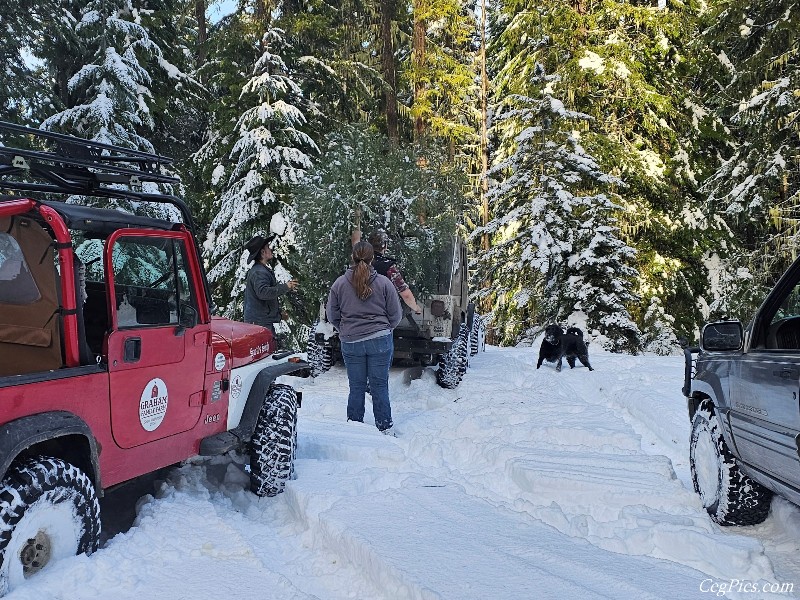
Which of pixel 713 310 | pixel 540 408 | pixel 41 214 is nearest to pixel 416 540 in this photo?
pixel 41 214

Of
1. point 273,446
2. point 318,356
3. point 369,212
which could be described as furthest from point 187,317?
point 369,212

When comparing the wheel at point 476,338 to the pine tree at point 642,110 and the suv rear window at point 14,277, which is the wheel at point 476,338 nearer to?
the pine tree at point 642,110

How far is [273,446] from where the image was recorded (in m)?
4.57

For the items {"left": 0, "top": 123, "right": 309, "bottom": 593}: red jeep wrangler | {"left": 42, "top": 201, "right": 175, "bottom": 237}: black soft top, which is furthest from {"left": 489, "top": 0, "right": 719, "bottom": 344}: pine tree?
{"left": 42, "top": 201, "right": 175, "bottom": 237}: black soft top

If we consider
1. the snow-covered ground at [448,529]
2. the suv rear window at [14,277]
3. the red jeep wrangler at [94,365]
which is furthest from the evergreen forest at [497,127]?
the suv rear window at [14,277]

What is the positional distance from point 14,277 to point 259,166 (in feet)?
39.7

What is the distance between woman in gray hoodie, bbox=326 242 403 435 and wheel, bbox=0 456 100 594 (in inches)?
137

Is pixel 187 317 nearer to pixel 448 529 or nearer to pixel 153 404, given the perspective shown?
pixel 153 404

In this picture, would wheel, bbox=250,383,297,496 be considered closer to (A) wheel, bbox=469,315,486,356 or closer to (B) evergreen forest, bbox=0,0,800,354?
(B) evergreen forest, bbox=0,0,800,354

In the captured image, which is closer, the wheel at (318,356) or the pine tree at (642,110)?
the wheel at (318,356)

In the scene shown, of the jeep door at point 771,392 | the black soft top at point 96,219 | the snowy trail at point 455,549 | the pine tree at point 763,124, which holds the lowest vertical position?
the snowy trail at point 455,549

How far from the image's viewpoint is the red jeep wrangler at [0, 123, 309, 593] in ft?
9.88

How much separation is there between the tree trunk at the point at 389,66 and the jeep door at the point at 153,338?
Answer: 49.0ft

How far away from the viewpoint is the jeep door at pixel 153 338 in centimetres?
360
